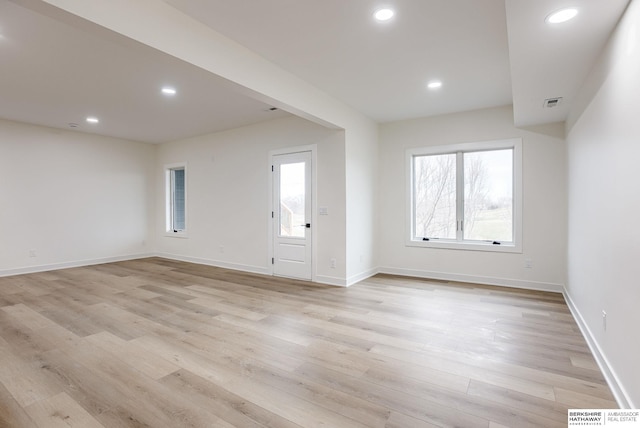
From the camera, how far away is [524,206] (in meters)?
4.64

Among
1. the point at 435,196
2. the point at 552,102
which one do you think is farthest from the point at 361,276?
the point at 552,102

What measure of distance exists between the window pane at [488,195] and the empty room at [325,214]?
0.11 ft

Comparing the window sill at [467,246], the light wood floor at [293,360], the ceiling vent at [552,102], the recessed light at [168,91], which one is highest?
the recessed light at [168,91]

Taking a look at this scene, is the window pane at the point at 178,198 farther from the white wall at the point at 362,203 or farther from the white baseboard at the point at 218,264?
the white wall at the point at 362,203

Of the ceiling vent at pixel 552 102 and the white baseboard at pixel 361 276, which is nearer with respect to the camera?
the ceiling vent at pixel 552 102

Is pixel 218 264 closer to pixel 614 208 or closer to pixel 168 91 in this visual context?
pixel 168 91

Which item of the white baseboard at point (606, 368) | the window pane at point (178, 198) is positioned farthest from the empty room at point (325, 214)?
the window pane at point (178, 198)

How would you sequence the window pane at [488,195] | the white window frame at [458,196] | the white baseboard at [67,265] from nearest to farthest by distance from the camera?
the white window frame at [458,196]
the window pane at [488,195]
the white baseboard at [67,265]

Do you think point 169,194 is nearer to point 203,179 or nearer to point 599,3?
point 203,179

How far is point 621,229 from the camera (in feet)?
6.61

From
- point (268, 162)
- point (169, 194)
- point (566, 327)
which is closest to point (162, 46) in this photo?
point (268, 162)

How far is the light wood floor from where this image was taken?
74.0 inches

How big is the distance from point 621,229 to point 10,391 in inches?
162

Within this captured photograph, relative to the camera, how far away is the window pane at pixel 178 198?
7523 mm
